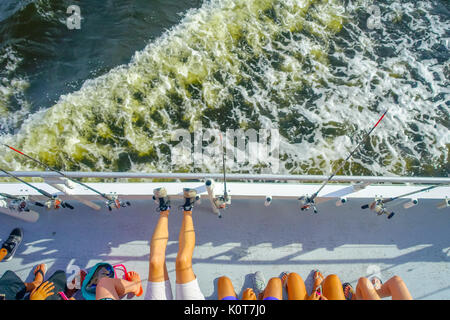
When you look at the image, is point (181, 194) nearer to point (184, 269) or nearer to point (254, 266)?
point (184, 269)

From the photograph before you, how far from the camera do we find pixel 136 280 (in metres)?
2.03

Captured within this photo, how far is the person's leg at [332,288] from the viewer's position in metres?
1.96

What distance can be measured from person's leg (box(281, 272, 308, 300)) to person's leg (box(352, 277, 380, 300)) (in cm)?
36

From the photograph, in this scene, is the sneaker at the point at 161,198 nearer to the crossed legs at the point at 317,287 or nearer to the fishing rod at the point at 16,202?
the fishing rod at the point at 16,202

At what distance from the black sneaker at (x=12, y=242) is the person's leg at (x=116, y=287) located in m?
0.75

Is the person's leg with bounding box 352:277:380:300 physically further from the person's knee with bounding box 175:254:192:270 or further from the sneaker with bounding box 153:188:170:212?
the sneaker with bounding box 153:188:170:212

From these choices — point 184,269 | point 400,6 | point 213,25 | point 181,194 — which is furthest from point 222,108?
point 400,6

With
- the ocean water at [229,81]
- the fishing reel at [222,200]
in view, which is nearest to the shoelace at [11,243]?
the fishing reel at [222,200]

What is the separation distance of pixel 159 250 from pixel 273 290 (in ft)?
2.68

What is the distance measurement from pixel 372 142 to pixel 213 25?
3.10m

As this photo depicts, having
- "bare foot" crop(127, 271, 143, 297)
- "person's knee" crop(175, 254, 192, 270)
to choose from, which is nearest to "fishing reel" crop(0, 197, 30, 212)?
"bare foot" crop(127, 271, 143, 297)
